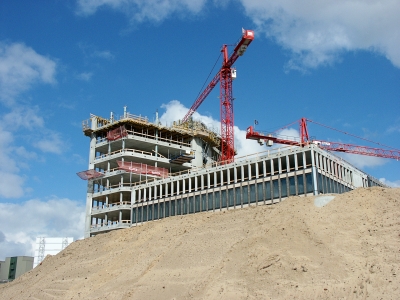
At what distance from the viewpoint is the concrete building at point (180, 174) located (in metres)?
62.0

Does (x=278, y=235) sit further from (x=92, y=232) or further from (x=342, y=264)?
(x=92, y=232)

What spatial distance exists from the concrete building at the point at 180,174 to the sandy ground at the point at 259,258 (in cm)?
569

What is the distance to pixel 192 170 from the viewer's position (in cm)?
7806

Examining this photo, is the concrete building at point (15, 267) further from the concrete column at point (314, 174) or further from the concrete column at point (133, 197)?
the concrete column at point (314, 174)

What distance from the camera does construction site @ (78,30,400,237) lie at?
6241 centimetres

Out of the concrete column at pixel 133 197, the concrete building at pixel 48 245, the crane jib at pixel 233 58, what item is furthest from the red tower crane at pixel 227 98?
the concrete building at pixel 48 245

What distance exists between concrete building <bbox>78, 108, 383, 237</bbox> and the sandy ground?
224 inches

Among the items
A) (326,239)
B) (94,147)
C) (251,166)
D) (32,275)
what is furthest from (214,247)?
(94,147)

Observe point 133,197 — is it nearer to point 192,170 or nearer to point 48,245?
point 192,170

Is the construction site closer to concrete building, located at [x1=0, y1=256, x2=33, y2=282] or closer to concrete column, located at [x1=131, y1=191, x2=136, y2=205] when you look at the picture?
concrete column, located at [x1=131, y1=191, x2=136, y2=205]

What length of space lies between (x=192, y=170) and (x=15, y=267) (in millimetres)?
81634

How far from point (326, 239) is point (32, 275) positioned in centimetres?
4812

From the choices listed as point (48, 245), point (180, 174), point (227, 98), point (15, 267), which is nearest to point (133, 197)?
point (180, 174)

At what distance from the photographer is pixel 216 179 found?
71.0 meters
